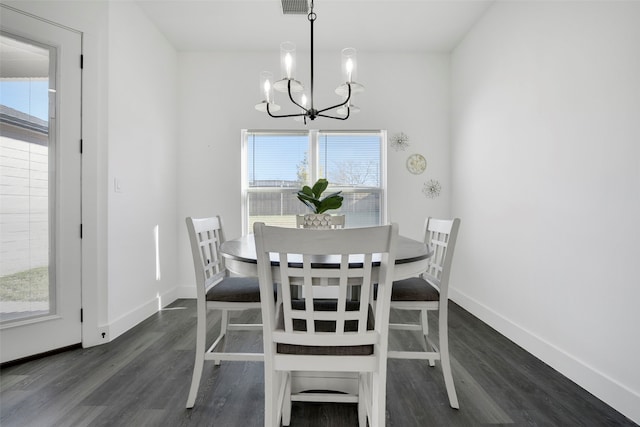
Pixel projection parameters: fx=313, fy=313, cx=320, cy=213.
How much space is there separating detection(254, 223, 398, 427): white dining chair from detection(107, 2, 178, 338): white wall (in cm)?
188

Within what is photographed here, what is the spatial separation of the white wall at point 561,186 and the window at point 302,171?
1.09 meters

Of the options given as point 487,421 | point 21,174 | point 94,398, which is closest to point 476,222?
point 487,421

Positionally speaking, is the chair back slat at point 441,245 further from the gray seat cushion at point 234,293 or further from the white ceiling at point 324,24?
the white ceiling at point 324,24

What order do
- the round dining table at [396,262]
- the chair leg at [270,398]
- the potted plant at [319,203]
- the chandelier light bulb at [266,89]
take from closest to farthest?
the chair leg at [270,398]
the round dining table at [396,262]
the potted plant at [319,203]
the chandelier light bulb at [266,89]

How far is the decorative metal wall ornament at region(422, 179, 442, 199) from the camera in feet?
11.6

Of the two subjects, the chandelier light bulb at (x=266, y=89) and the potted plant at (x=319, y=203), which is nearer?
the potted plant at (x=319, y=203)

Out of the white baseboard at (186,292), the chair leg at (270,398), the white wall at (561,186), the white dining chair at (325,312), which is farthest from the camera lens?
the white baseboard at (186,292)

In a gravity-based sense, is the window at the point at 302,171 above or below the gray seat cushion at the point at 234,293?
above

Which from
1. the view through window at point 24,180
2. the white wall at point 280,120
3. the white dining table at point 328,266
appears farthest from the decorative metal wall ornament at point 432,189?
the view through window at point 24,180

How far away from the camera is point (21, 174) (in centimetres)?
203

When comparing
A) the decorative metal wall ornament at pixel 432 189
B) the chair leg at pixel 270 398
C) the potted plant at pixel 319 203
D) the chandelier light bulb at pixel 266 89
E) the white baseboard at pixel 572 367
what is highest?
the chandelier light bulb at pixel 266 89

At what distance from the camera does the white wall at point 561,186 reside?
1557mm

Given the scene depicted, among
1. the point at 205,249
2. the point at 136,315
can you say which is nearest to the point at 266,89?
the point at 205,249

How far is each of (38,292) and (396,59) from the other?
3.87 metres
